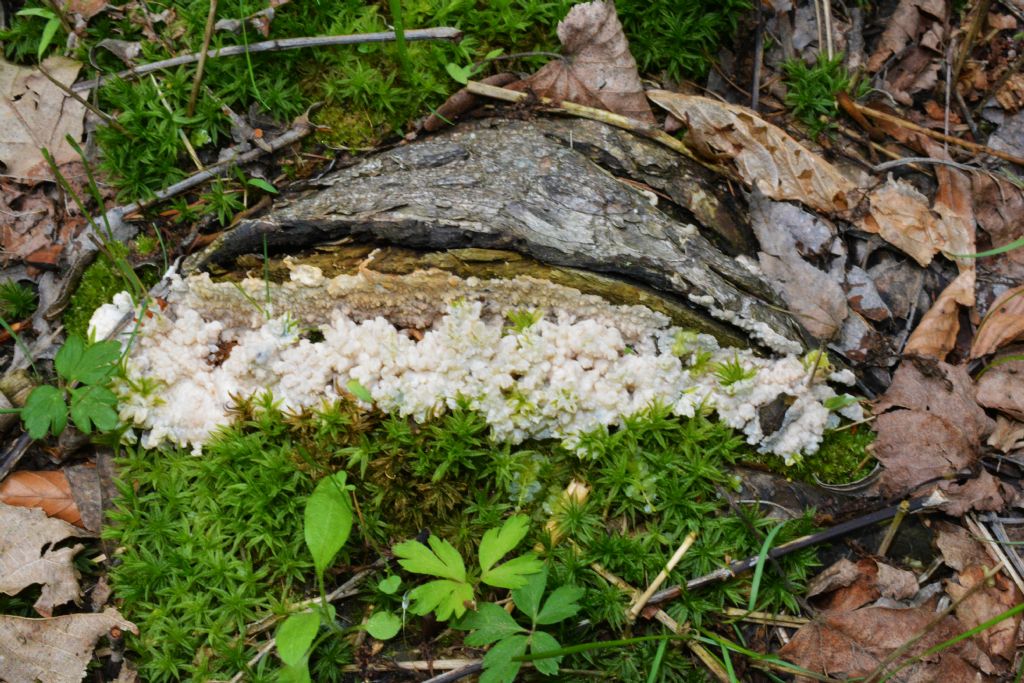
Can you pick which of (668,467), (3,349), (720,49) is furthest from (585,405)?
(3,349)

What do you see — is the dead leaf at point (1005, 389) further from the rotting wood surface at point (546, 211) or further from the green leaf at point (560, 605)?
the green leaf at point (560, 605)

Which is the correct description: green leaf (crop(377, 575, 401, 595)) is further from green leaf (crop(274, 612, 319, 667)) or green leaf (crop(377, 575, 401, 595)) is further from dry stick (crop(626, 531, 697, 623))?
dry stick (crop(626, 531, 697, 623))

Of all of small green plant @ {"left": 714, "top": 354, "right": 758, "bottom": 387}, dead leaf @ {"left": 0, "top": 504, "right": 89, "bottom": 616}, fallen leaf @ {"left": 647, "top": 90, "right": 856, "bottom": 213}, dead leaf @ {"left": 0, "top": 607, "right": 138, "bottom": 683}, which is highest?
fallen leaf @ {"left": 647, "top": 90, "right": 856, "bottom": 213}

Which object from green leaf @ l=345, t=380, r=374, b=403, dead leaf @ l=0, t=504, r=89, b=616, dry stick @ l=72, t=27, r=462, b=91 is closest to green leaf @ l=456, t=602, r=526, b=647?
green leaf @ l=345, t=380, r=374, b=403

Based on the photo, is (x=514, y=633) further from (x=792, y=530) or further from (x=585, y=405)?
(x=792, y=530)

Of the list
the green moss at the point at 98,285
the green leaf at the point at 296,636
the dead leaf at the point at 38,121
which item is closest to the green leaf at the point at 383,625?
the green leaf at the point at 296,636

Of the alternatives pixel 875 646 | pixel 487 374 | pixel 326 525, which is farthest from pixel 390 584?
pixel 875 646

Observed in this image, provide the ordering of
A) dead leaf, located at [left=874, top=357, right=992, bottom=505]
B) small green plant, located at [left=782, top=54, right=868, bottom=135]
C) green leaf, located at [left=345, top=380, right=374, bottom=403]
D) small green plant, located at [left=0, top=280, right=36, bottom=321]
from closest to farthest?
green leaf, located at [left=345, top=380, right=374, bottom=403] → dead leaf, located at [left=874, top=357, right=992, bottom=505] → small green plant, located at [left=0, top=280, right=36, bottom=321] → small green plant, located at [left=782, top=54, right=868, bottom=135]
